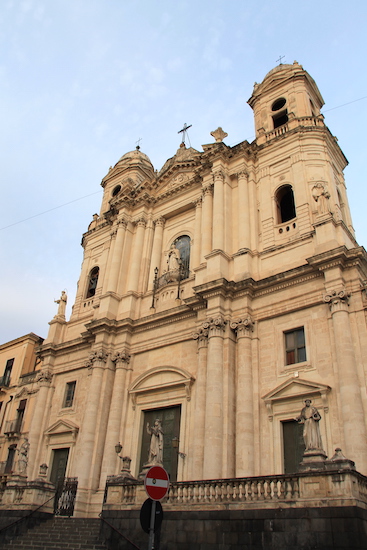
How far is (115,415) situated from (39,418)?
555cm

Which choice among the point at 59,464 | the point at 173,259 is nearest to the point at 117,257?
the point at 173,259

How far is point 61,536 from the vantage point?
53.2 ft

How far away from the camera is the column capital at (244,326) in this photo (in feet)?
61.1

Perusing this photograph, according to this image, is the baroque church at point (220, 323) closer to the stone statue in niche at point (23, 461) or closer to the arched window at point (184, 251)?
the arched window at point (184, 251)

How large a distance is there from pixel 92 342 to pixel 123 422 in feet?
16.5

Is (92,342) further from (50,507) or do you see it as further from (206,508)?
(206,508)

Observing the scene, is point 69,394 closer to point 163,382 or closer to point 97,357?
point 97,357

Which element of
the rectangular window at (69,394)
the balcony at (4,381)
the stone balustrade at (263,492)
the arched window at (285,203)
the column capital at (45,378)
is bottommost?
the stone balustrade at (263,492)

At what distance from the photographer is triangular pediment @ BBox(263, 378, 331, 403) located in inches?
626

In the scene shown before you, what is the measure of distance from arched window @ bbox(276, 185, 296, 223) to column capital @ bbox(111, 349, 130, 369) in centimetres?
963

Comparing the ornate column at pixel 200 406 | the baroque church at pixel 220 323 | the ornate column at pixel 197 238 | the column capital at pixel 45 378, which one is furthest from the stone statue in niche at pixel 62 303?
the ornate column at pixel 200 406

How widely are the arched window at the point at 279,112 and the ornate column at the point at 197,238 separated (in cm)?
617

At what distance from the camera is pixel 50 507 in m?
19.2

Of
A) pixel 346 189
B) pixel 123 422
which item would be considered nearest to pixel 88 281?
pixel 123 422
